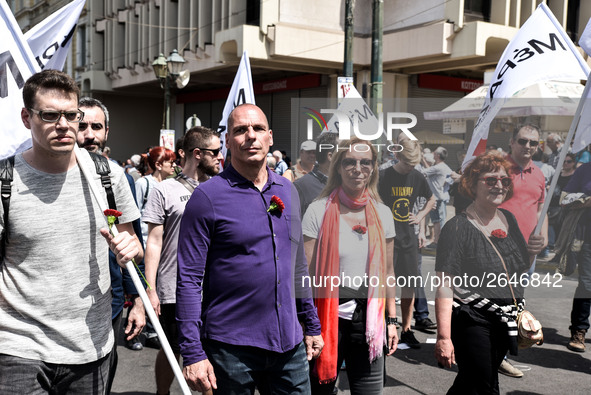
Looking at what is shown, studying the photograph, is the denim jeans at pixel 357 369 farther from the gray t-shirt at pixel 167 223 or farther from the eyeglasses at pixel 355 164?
the gray t-shirt at pixel 167 223

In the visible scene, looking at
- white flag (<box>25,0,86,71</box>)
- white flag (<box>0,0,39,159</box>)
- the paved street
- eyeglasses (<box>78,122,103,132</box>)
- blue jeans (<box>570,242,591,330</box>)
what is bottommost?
the paved street

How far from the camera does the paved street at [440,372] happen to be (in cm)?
495

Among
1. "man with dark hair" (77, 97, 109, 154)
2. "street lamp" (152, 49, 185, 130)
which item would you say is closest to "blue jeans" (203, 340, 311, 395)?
"man with dark hair" (77, 97, 109, 154)

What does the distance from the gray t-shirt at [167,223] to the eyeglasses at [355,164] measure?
3.97 ft

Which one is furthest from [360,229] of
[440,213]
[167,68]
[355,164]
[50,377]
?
[167,68]

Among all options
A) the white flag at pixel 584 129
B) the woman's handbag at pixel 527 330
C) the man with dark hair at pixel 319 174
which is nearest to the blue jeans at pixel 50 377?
the man with dark hair at pixel 319 174

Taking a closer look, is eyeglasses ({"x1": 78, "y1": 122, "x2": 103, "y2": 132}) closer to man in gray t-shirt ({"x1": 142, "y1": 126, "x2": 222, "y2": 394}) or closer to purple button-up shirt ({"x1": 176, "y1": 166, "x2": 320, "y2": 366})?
man in gray t-shirt ({"x1": 142, "y1": 126, "x2": 222, "y2": 394})

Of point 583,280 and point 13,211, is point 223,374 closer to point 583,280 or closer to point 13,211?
point 13,211

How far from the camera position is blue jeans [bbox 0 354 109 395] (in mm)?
2383

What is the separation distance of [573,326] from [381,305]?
351cm

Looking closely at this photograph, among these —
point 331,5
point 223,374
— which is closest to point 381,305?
point 223,374

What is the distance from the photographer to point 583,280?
17.9 feet

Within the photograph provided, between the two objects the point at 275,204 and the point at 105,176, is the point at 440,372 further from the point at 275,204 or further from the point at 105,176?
the point at 105,176

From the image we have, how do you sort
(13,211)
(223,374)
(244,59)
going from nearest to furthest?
(13,211) < (223,374) < (244,59)
